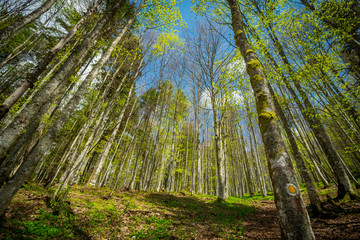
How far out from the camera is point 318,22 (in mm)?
6934

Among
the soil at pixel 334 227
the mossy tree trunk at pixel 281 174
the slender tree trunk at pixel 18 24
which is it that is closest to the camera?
the mossy tree trunk at pixel 281 174

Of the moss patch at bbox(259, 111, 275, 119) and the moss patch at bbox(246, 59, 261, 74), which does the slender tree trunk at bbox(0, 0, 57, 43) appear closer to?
the moss patch at bbox(246, 59, 261, 74)

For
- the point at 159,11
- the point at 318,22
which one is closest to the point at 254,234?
the point at 318,22

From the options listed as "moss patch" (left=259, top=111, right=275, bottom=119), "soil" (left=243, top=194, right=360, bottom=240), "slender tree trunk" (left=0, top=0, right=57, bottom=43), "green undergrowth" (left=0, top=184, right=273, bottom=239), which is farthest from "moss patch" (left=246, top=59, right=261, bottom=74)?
"slender tree trunk" (left=0, top=0, right=57, bottom=43)

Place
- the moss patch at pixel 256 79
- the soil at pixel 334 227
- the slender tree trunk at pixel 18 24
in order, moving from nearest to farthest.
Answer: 1. the moss patch at pixel 256 79
2. the soil at pixel 334 227
3. the slender tree trunk at pixel 18 24

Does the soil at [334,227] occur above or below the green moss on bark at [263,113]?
below

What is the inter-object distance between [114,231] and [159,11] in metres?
10.3

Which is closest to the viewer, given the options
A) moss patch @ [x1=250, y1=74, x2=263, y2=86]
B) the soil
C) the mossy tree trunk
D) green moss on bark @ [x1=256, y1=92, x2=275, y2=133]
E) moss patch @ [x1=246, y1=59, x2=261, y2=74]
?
the mossy tree trunk

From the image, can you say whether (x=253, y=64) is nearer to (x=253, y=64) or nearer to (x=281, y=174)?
(x=253, y=64)

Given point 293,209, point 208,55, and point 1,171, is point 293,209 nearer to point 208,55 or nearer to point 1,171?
point 1,171

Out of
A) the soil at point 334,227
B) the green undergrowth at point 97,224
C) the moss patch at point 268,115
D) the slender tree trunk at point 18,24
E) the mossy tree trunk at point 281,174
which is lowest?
the green undergrowth at point 97,224

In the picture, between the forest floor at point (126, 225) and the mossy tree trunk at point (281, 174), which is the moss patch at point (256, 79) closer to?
the mossy tree trunk at point (281, 174)

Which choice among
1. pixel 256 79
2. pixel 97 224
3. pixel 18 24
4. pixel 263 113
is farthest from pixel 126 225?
pixel 18 24

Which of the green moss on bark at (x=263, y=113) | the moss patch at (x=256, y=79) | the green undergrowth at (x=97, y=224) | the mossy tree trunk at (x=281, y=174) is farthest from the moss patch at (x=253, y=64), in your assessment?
the green undergrowth at (x=97, y=224)
